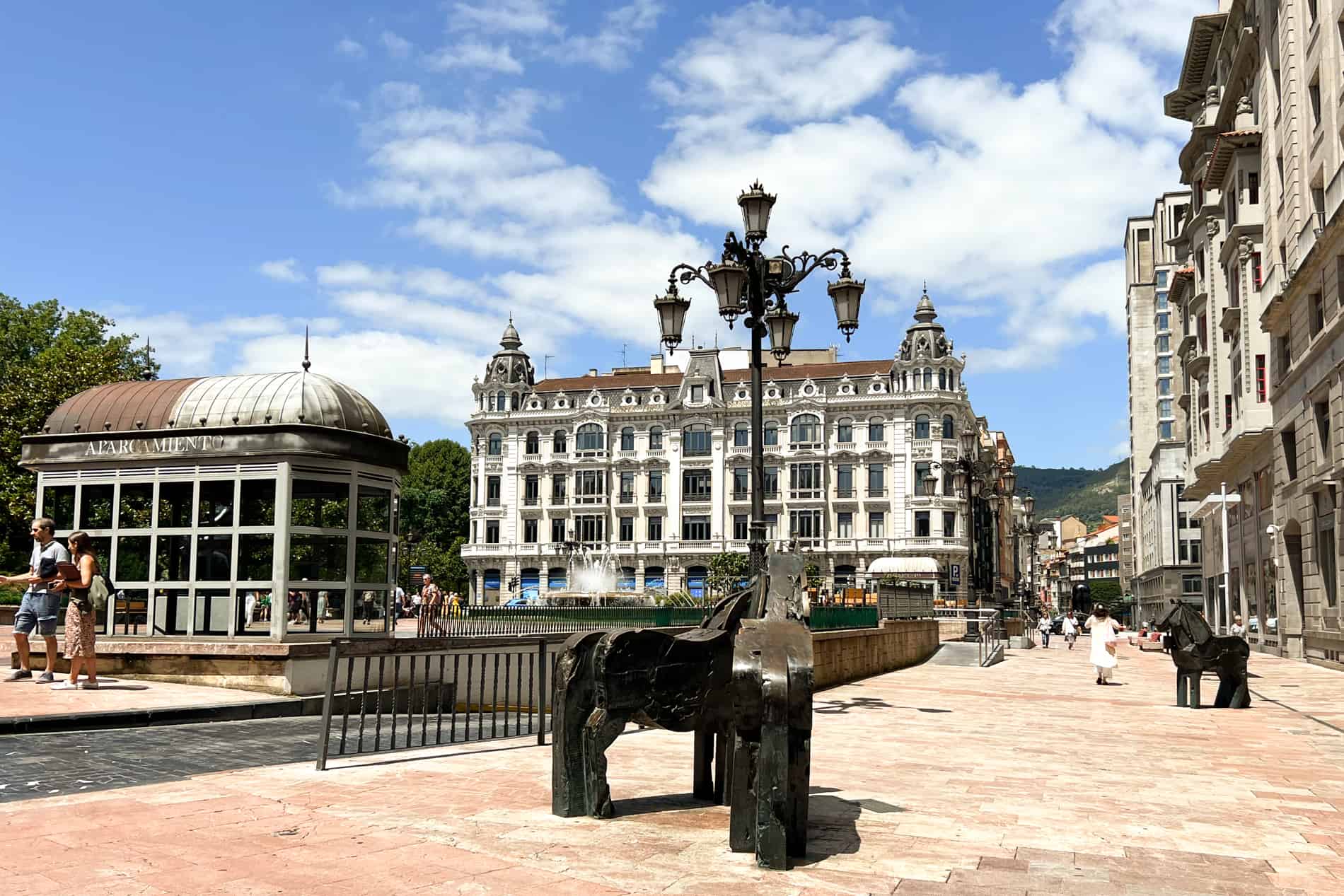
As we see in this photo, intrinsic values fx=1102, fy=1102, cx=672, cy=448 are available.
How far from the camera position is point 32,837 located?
568 centimetres

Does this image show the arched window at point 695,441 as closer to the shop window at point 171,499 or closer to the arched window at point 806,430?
the arched window at point 806,430

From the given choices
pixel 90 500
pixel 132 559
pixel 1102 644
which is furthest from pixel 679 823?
pixel 1102 644

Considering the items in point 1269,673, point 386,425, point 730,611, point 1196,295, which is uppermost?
point 1196,295

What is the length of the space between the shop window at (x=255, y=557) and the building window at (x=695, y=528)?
190 feet

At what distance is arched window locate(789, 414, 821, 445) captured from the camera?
69.8 meters

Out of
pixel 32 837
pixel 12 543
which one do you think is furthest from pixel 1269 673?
pixel 12 543

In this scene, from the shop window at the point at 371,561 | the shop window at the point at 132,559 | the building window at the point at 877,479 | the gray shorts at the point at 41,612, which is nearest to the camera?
the gray shorts at the point at 41,612

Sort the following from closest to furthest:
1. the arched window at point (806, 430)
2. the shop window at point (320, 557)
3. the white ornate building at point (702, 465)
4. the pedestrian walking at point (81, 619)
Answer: the pedestrian walking at point (81, 619)
the shop window at point (320, 557)
the white ornate building at point (702, 465)
the arched window at point (806, 430)

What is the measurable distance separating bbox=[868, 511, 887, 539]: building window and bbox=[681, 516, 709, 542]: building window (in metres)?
10.5

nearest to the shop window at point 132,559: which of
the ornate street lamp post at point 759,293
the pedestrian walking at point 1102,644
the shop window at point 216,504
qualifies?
the shop window at point 216,504

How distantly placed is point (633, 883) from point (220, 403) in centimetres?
1090

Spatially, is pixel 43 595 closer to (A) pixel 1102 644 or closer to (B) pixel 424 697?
(B) pixel 424 697

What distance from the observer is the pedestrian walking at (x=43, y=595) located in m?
11.9

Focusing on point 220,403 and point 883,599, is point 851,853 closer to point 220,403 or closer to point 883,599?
point 220,403
